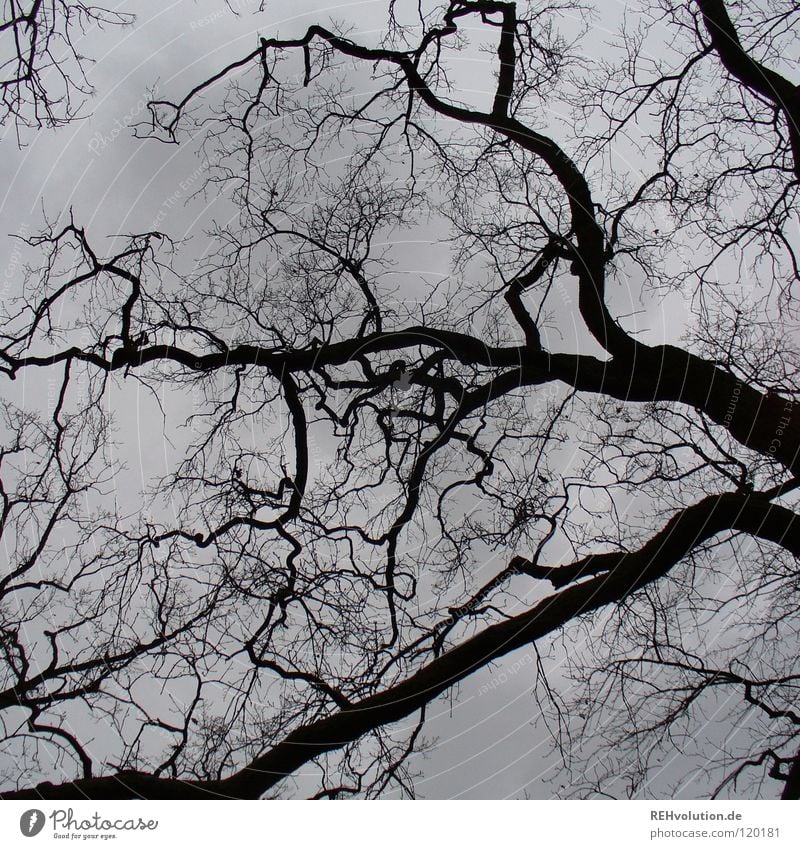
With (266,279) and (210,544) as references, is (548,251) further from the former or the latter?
(210,544)

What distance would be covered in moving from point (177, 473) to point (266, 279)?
7.37 feet

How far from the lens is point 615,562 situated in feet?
17.8

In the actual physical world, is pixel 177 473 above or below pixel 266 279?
below

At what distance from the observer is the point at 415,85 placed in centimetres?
622

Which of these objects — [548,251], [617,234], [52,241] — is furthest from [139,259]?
[617,234]

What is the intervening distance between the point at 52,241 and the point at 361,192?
326cm

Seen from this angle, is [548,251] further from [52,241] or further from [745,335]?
[52,241]

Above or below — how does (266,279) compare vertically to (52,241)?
below
